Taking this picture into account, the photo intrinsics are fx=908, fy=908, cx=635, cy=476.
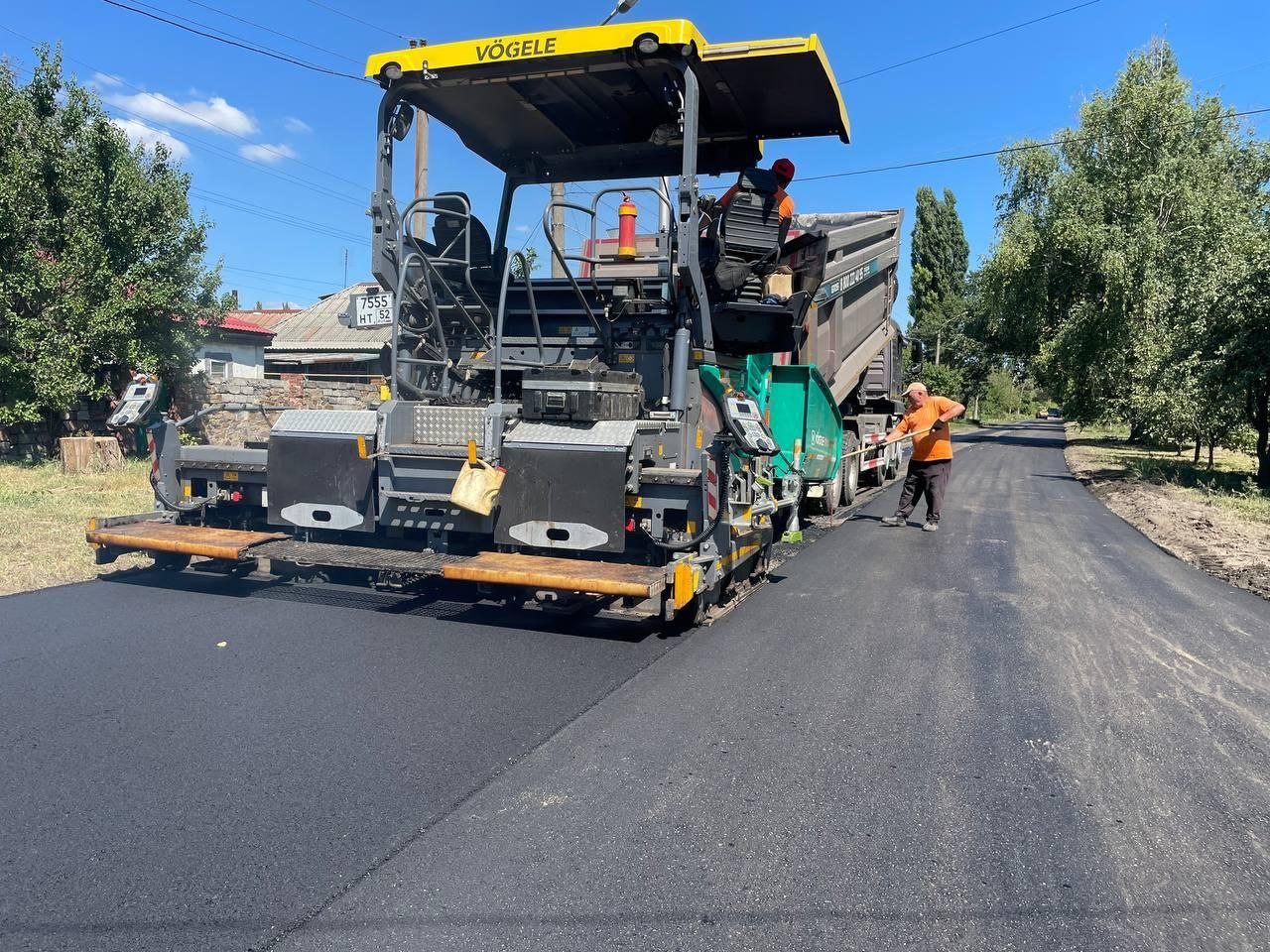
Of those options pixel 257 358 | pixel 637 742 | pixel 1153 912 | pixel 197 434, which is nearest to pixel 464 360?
pixel 637 742

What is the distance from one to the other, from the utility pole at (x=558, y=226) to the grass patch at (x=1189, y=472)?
994 cm

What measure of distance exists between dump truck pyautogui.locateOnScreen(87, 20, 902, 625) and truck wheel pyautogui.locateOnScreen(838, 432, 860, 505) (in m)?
5.56

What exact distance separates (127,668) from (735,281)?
4163mm

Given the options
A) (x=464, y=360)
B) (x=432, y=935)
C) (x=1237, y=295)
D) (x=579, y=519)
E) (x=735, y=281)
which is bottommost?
(x=432, y=935)

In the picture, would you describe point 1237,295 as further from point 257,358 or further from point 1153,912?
point 257,358

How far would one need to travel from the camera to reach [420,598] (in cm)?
624

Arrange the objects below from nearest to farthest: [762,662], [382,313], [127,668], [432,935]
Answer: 1. [432,935]
2. [127,668]
3. [762,662]
4. [382,313]

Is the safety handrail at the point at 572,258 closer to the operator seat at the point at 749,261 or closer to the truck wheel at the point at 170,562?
the operator seat at the point at 749,261

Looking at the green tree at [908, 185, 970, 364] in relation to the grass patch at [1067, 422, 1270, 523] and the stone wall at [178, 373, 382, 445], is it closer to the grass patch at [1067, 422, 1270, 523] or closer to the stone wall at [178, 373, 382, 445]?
the grass patch at [1067, 422, 1270, 523]

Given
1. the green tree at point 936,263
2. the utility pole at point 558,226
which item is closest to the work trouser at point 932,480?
the utility pole at point 558,226

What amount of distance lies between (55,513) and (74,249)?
211 inches

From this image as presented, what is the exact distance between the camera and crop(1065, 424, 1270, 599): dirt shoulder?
842 centimetres

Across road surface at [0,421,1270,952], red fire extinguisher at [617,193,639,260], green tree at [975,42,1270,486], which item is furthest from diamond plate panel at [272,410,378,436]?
green tree at [975,42,1270,486]

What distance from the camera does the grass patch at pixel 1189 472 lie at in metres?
13.3
